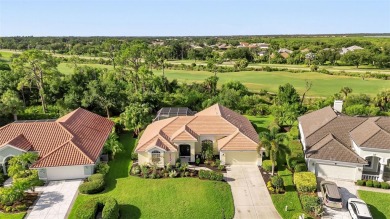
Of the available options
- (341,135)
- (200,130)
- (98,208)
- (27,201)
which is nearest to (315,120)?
(341,135)

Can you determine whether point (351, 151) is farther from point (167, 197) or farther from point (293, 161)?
point (167, 197)

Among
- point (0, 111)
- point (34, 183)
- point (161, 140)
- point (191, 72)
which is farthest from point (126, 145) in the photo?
point (191, 72)

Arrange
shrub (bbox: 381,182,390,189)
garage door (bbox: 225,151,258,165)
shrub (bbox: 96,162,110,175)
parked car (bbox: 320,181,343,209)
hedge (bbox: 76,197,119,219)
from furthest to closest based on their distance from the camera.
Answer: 1. garage door (bbox: 225,151,258,165)
2. shrub (bbox: 96,162,110,175)
3. shrub (bbox: 381,182,390,189)
4. parked car (bbox: 320,181,343,209)
5. hedge (bbox: 76,197,119,219)

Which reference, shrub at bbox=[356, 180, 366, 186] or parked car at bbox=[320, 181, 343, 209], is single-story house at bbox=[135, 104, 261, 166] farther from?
shrub at bbox=[356, 180, 366, 186]

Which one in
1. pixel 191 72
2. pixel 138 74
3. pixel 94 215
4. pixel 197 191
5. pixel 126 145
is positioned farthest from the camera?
pixel 191 72

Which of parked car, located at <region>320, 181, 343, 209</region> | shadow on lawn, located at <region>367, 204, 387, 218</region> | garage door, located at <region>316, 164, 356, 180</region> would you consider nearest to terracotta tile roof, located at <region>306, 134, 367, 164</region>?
garage door, located at <region>316, 164, 356, 180</region>

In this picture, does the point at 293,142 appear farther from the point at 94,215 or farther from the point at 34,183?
the point at 34,183
